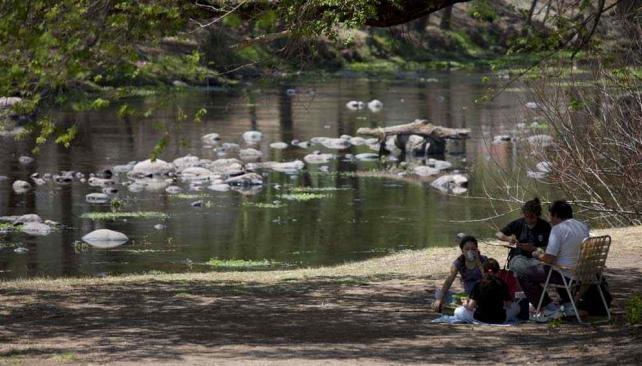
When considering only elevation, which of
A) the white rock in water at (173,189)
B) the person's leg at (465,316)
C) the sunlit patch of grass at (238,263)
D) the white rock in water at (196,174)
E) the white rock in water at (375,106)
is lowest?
the sunlit patch of grass at (238,263)

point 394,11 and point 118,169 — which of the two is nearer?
point 394,11

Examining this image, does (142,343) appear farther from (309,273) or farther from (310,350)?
(309,273)

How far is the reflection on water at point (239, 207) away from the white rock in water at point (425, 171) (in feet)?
3.69

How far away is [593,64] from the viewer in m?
18.8

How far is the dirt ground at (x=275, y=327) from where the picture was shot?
31.8ft

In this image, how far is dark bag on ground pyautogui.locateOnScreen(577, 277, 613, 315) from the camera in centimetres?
1140

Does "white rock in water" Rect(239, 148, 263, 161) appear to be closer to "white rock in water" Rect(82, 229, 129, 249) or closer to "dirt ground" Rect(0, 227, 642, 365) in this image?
"white rock in water" Rect(82, 229, 129, 249)

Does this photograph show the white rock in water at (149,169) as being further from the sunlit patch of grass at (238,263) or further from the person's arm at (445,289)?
the person's arm at (445,289)

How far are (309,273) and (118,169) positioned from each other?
16850 millimetres

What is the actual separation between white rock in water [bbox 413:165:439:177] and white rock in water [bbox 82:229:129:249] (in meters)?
12.4

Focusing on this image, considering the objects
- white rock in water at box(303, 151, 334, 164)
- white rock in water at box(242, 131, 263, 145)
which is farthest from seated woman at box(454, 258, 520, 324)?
white rock in water at box(242, 131, 263, 145)

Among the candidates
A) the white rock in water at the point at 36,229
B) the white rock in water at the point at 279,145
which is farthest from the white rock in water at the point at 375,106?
the white rock in water at the point at 36,229

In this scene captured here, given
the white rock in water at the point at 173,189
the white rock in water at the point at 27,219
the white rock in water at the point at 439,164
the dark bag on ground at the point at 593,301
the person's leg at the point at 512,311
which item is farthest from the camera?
the white rock in water at the point at 439,164

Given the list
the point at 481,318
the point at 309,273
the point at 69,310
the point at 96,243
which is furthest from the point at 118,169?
the point at 481,318
